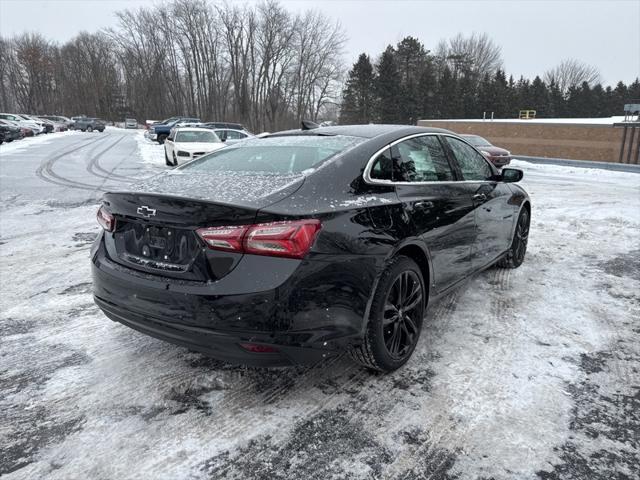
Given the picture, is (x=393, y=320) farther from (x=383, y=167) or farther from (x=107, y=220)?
(x=107, y=220)

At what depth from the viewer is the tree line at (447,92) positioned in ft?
213

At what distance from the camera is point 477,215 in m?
3.95

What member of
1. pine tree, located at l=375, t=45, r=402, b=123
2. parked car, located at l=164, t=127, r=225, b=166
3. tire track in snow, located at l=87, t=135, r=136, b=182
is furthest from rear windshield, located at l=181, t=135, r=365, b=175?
pine tree, located at l=375, t=45, r=402, b=123

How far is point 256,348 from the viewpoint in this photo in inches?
92.0

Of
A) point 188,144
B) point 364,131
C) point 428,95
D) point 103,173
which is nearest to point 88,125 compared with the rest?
point 428,95

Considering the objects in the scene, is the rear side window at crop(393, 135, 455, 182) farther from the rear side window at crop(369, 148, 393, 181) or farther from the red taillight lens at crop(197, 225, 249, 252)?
the red taillight lens at crop(197, 225, 249, 252)

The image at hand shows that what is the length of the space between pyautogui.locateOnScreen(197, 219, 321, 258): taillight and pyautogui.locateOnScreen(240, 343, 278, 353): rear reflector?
1.54ft

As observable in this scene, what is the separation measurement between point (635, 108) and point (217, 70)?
57.0 m

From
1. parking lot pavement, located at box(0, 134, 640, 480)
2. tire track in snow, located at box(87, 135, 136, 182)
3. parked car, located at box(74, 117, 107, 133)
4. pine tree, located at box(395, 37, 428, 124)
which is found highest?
pine tree, located at box(395, 37, 428, 124)

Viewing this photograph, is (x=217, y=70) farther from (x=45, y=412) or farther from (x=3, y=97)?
(x=45, y=412)

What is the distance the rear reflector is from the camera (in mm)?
2328

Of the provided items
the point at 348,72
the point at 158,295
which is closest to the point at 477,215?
the point at 158,295

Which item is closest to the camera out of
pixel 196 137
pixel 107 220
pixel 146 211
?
pixel 146 211

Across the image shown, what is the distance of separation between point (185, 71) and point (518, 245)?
75250 millimetres
